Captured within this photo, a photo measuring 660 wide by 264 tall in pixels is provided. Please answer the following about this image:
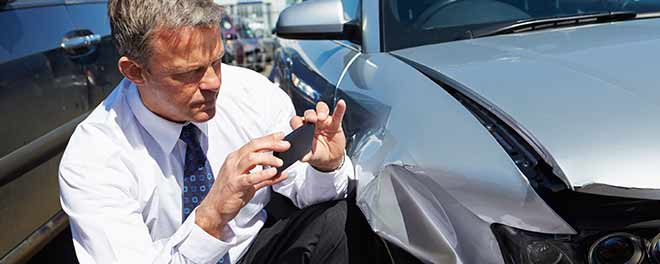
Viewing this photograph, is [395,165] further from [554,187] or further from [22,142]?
[22,142]

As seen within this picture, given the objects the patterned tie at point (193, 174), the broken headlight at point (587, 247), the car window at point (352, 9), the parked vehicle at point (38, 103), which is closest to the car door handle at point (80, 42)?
the parked vehicle at point (38, 103)

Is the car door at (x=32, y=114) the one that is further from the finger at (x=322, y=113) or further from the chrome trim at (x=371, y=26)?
the chrome trim at (x=371, y=26)

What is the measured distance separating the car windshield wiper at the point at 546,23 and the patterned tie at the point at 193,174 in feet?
2.68

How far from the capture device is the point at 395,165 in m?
1.31

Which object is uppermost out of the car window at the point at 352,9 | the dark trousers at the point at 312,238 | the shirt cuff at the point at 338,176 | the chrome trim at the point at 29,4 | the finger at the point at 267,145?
the chrome trim at the point at 29,4

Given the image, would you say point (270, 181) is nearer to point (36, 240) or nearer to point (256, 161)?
point (256, 161)

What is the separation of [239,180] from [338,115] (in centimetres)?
28

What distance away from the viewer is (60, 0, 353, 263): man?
4.55 feet

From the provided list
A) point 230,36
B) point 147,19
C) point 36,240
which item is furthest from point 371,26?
point 230,36

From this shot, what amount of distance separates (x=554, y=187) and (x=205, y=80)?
0.76 metres

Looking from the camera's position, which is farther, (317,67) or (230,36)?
(230,36)

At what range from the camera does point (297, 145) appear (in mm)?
1419

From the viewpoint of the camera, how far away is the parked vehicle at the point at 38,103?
1.75 metres

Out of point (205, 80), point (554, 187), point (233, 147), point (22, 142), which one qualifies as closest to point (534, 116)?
point (554, 187)
